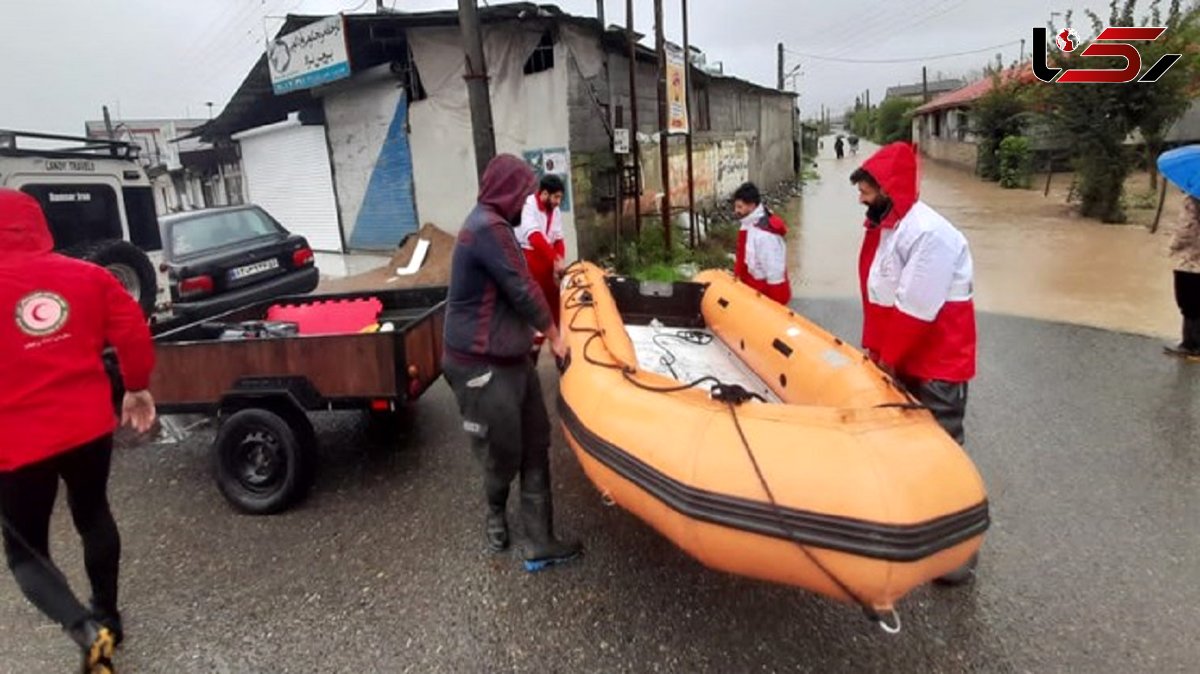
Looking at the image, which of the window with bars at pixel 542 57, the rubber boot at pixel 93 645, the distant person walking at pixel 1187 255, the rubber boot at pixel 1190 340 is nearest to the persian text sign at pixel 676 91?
the window with bars at pixel 542 57

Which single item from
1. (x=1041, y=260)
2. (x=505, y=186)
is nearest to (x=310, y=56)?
(x=505, y=186)

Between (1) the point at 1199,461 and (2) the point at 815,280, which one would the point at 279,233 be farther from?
(1) the point at 1199,461

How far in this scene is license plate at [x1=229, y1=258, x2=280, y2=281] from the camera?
7.37m

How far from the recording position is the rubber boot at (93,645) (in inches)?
95.7

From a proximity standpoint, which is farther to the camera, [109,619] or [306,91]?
[306,91]

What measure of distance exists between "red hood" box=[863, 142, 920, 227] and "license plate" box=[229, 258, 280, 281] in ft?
22.8

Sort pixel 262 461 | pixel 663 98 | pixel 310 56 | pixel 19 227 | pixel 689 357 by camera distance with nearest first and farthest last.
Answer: pixel 19 227 → pixel 262 461 → pixel 689 357 → pixel 663 98 → pixel 310 56

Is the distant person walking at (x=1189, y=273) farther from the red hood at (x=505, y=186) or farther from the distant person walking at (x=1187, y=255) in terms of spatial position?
the red hood at (x=505, y=186)

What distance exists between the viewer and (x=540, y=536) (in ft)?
10.2

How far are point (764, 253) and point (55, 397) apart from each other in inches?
164

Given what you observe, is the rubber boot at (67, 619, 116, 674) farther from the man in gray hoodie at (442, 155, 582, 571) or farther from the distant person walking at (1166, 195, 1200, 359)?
the distant person walking at (1166, 195, 1200, 359)

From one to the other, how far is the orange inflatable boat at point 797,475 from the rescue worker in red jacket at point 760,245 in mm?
1933

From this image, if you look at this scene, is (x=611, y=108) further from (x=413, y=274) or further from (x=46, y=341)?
(x=46, y=341)

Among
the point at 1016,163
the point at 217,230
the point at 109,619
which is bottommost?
the point at 109,619
